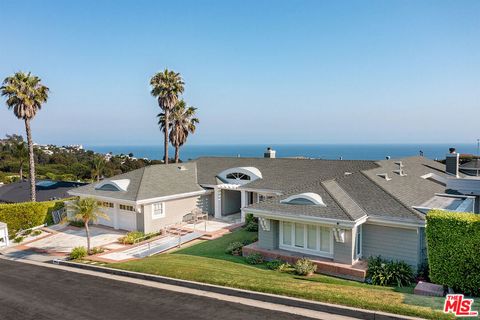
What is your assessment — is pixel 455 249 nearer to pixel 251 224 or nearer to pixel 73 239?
pixel 251 224

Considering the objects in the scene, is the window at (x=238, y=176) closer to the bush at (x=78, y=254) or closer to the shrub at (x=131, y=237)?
the shrub at (x=131, y=237)

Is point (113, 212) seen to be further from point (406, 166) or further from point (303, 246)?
point (406, 166)

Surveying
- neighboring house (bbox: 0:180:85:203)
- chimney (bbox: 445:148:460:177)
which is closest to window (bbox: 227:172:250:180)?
chimney (bbox: 445:148:460:177)

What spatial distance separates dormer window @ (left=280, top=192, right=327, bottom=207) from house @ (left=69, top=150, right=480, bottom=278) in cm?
5

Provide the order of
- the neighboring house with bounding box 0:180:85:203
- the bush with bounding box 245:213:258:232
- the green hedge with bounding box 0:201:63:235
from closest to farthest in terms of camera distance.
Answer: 1. the bush with bounding box 245:213:258:232
2. the green hedge with bounding box 0:201:63:235
3. the neighboring house with bounding box 0:180:85:203

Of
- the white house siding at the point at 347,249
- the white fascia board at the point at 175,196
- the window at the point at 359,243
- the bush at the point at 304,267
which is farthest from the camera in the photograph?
the white fascia board at the point at 175,196

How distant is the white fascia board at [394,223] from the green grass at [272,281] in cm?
326

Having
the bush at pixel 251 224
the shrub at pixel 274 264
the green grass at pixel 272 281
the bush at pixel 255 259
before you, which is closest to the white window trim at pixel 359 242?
the green grass at pixel 272 281

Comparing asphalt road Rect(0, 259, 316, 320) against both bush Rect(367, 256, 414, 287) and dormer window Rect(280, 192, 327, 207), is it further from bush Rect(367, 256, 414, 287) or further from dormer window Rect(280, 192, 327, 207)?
dormer window Rect(280, 192, 327, 207)

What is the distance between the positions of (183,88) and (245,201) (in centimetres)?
2142

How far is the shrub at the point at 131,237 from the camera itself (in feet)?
76.3

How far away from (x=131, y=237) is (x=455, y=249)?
19253 mm

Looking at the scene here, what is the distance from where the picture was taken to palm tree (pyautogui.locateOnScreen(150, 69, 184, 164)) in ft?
137

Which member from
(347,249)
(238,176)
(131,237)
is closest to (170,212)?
(131,237)
